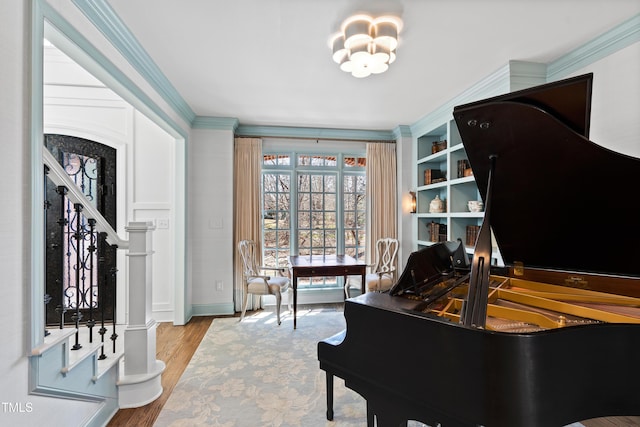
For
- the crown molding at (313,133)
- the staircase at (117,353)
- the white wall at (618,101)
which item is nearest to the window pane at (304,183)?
the crown molding at (313,133)

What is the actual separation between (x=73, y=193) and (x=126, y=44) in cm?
121

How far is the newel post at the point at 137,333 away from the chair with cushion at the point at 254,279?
5.16 feet

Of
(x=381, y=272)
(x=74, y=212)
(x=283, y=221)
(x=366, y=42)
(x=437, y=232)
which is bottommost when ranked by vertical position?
(x=381, y=272)

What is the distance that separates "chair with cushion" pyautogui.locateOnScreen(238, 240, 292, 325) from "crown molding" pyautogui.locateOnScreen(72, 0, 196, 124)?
198 centimetres

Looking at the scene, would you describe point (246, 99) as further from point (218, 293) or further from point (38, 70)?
point (218, 293)

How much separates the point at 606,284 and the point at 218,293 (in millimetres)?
3997

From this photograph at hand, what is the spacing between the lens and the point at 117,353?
213 centimetres

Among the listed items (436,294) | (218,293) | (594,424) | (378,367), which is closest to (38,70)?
(378,367)

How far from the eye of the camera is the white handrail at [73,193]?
5.28 ft

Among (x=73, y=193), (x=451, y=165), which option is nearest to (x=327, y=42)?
(x=73, y=193)

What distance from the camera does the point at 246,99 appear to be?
338 centimetres

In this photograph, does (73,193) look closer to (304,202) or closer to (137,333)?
(137,333)

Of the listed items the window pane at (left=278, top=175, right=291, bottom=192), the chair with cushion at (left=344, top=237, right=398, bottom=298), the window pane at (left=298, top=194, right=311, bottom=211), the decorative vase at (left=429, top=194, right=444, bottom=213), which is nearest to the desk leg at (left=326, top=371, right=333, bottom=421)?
the chair with cushion at (left=344, top=237, right=398, bottom=298)
